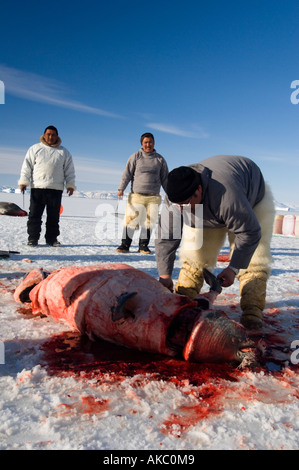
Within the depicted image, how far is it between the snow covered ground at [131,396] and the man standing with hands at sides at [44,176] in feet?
12.6

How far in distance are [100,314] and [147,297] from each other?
0.40 metres

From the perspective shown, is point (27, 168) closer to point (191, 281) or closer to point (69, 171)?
point (69, 171)

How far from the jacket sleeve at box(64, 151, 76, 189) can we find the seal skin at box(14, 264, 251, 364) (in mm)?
4330

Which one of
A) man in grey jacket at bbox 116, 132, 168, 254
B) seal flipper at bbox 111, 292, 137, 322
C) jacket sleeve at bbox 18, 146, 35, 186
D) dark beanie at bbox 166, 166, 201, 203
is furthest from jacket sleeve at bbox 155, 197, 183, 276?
jacket sleeve at bbox 18, 146, 35, 186

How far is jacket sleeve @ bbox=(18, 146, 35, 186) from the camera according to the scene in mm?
6883

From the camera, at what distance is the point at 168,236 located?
3.54 m

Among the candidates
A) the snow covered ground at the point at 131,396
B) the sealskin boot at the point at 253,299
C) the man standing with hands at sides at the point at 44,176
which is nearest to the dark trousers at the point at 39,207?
the man standing with hands at sides at the point at 44,176

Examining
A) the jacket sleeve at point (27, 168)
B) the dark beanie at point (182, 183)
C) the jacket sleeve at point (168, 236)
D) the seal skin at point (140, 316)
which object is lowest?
the seal skin at point (140, 316)

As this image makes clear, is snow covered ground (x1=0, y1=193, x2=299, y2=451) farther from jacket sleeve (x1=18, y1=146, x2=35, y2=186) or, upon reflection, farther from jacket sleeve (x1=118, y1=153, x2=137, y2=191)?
jacket sleeve (x1=118, y1=153, x2=137, y2=191)

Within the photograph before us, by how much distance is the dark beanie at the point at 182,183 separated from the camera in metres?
2.69

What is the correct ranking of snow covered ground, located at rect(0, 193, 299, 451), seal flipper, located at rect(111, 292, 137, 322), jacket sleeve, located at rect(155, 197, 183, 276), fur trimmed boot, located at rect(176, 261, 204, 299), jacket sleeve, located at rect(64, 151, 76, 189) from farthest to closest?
jacket sleeve, located at rect(64, 151, 76, 189) < fur trimmed boot, located at rect(176, 261, 204, 299) < jacket sleeve, located at rect(155, 197, 183, 276) < seal flipper, located at rect(111, 292, 137, 322) < snow covered ground, located at rect(0, 193, 299, 451)

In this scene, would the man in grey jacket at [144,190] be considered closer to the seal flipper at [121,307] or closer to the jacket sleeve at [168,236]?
the jacket sleeve at [168,236]
